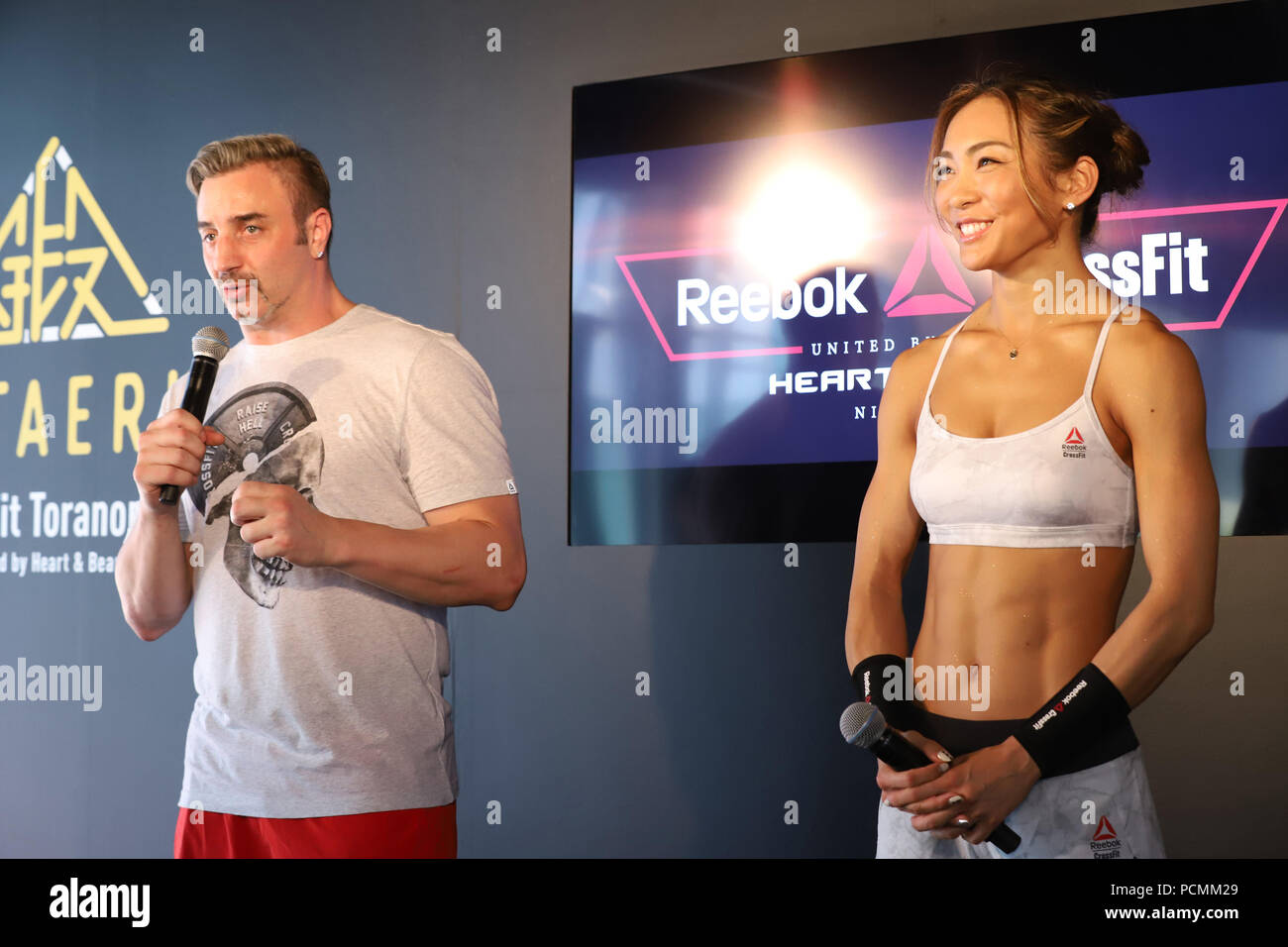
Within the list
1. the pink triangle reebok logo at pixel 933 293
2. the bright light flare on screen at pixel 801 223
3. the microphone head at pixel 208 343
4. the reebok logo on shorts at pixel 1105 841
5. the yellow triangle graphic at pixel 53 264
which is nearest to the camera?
the reebok logo on shorts at pixel 1105 841

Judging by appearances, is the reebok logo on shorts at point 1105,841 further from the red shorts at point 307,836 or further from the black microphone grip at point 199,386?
the black microphone grip at point 199,386

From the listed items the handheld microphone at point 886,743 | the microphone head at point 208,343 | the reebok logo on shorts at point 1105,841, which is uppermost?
the microphone head at point 208,343

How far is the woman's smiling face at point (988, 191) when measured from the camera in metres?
2.06

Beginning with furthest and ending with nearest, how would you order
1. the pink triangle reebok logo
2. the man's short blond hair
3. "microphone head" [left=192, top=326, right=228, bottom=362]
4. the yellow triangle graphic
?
the yellow triangle graphic, the pink triangle reebok logo, the man's short blond hair, "microphone head" [left=192, top=326, right=228, bottom=362]

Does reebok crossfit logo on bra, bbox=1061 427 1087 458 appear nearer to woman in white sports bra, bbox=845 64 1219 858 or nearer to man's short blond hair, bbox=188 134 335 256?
woman in white sports bra, bbox=845 64 1219 858

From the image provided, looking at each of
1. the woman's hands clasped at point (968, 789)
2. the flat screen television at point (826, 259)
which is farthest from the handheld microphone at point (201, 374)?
the woman's hands clasped at point (968, 789)

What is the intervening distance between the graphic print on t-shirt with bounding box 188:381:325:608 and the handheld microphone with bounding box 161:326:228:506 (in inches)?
2.4

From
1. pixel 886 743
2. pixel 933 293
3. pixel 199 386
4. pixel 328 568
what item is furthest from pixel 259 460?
pixel 933 293

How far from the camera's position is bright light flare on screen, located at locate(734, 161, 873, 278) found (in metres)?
2.60

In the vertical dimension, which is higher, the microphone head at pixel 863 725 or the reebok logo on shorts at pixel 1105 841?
→ the microphone head at pixel 863 725

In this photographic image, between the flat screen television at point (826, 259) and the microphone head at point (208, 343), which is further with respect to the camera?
the flat screen television at point (826, 259)

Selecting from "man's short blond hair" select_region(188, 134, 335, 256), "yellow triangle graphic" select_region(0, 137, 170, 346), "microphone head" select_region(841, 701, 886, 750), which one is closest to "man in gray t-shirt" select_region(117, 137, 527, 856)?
"man's short blond hair" select_region(188, 134, 335, 256)

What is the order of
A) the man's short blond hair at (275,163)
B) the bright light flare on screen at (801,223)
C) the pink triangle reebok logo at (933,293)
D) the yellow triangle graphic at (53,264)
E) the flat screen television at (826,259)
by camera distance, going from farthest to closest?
the yellow triangle graphic at (53,264) → the bright light flare on screen at (801,223) → the pink triangle reebok logo at (933,293) → the flat screen television at (826,259) → the man's short blond hair at (275,163)

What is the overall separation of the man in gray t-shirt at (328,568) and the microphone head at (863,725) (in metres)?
0.57
